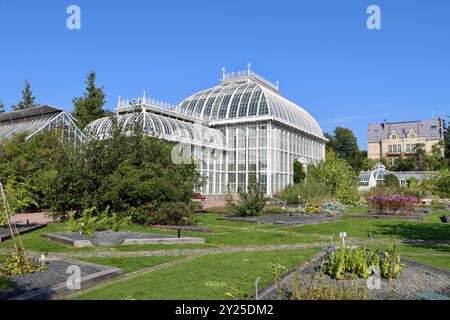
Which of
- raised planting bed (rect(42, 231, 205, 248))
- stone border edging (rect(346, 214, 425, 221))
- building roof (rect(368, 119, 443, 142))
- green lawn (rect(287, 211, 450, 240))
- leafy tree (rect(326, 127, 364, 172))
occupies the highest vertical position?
building roof (rect(368, 119, 443, 142))

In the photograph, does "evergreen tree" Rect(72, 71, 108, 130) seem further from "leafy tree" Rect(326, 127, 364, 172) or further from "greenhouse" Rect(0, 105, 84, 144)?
"leafy tree" Rect(326, 127, 364, 172)

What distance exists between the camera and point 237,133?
4100cm

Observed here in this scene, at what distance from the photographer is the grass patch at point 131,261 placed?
8.42 m

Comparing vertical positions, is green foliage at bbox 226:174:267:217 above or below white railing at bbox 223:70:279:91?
below

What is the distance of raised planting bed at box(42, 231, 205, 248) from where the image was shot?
11345 millimetres

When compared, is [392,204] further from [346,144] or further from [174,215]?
[346,144]

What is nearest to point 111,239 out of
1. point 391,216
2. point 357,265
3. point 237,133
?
point 357,265

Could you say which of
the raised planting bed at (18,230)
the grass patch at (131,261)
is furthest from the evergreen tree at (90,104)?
the grass patch at (131,261)

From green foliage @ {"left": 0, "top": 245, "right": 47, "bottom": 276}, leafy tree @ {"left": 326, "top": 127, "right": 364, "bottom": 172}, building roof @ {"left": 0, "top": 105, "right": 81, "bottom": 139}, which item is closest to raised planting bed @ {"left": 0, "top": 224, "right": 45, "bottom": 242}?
green foliage @ {"left": 0, "top": 245, "right": 47, "bottom": 276}

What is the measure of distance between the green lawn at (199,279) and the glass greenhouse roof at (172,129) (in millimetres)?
21632

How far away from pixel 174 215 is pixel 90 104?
34379 millimetres

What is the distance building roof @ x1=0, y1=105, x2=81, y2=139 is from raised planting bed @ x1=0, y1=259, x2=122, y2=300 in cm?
2253

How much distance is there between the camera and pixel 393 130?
92.4 meters

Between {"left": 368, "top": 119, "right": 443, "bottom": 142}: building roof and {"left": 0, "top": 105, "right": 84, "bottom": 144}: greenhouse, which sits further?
{"left": 368, "top": 119, "right": 443, "bottom": 142}: building roof
